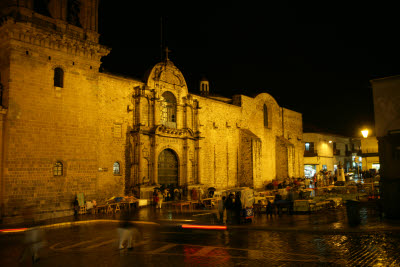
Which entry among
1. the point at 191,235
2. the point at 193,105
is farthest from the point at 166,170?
the point at 191,235

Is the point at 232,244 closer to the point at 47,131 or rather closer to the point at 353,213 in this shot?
the point at 353,213

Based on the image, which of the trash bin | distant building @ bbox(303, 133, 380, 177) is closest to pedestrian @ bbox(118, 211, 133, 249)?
the trash bin

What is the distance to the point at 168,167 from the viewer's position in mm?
25891

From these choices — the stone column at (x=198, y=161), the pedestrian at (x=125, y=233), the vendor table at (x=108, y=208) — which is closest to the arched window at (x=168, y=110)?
the stone column at (x=198, y=161)

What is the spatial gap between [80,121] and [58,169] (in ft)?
9.54

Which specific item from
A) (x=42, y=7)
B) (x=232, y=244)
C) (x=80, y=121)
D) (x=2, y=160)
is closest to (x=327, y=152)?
(x=80, y=121)

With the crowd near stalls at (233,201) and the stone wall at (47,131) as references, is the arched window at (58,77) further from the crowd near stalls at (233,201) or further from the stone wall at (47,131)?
the crowd near stalls at (233,201)

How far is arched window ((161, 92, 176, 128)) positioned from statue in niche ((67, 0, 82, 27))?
323 inches

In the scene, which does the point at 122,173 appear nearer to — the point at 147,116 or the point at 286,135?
the point at 147,116

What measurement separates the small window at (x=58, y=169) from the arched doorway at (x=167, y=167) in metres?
8.11

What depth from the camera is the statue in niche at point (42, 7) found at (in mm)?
18720

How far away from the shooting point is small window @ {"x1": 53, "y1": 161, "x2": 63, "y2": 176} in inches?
708

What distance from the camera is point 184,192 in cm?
2608

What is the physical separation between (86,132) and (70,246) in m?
9.87
